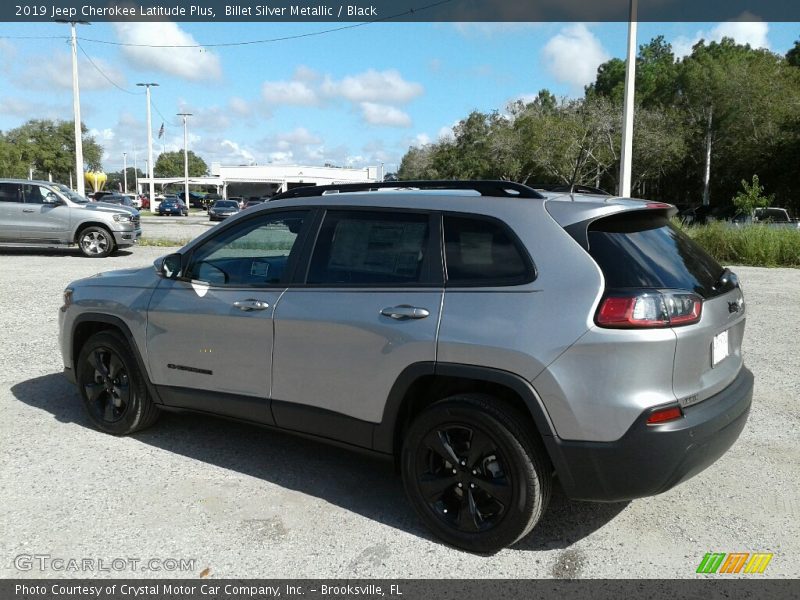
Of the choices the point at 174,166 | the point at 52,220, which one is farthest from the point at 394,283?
the point at 174,166

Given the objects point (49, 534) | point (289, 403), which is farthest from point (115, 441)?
point (289, 403)

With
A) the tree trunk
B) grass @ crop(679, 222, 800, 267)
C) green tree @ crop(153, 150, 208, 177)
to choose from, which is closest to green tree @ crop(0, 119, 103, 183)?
green tree @ crop(153, 150, 208, 177)

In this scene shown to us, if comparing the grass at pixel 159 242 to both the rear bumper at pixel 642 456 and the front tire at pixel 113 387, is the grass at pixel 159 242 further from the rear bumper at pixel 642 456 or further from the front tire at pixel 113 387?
the rear bumper at pixel 642 456

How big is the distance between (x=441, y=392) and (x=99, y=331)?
2699 mm

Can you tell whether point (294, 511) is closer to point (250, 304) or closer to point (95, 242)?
point (250, 304)

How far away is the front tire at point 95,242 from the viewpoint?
54.1ft

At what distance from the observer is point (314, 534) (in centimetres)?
349

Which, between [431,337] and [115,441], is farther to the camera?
[115,441]

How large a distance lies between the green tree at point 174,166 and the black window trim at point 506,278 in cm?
13755

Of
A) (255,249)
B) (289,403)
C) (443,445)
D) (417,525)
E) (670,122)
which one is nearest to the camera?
(443,445)

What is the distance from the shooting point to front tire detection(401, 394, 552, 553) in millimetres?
3129

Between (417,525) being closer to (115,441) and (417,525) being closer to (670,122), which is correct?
(115,441)

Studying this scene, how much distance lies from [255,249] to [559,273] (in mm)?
2157

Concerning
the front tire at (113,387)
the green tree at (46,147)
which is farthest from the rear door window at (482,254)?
the green tree at (46,147)
